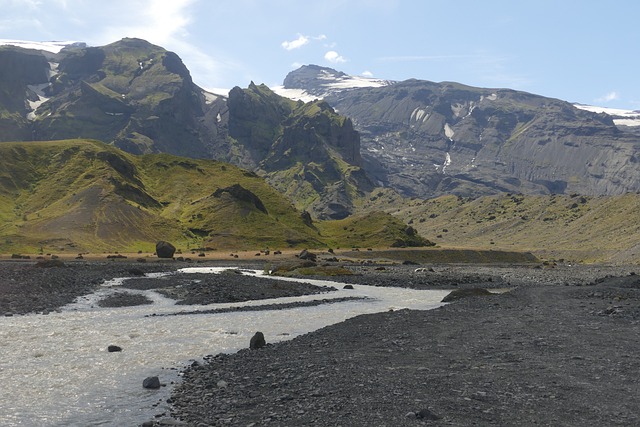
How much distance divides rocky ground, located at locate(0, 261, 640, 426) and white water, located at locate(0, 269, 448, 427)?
2.15 m

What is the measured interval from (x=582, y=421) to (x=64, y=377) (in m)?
21.3

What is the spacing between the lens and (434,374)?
2398 centimetres

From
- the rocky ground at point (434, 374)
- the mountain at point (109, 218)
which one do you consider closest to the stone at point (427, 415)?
the rocky ground at point (434, 374)

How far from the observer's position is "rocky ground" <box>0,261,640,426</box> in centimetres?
1841

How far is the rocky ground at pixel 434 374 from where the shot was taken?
18.4m

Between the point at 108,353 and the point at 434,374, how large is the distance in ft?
58.4

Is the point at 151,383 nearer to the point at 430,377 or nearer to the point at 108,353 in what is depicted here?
the point at 108,353

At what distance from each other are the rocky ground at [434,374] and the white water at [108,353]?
2152 millimetres

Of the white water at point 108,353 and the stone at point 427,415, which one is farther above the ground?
the stone at point 427,415

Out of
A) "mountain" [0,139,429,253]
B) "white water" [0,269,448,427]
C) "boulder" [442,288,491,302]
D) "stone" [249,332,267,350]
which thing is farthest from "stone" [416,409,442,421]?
"mountain" [0,139,429,253]

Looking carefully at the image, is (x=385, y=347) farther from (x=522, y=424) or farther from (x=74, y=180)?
(x=74, y=180)

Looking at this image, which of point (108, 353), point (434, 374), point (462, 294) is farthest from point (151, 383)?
point (462, 294)

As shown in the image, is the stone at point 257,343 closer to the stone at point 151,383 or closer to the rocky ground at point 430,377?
the rocky ground at point 430,377

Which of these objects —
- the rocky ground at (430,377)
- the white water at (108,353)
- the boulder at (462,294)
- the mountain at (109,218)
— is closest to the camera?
the rocky ground at (430,377)
